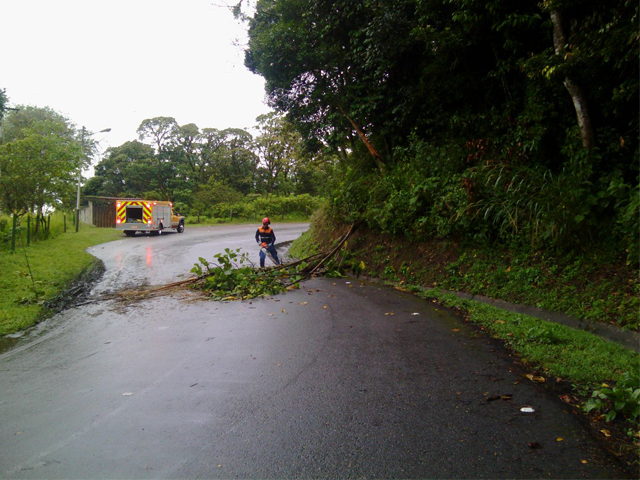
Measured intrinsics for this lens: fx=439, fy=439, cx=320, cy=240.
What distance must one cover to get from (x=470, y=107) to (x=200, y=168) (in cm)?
4586

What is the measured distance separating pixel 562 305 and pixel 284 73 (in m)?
11.7

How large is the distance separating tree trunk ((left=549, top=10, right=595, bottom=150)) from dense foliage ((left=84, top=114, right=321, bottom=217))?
131 ft

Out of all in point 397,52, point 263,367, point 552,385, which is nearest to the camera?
point 552,385

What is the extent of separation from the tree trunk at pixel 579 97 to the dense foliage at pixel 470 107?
22mm

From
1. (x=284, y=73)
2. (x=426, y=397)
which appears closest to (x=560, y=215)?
(x=426, y=397)

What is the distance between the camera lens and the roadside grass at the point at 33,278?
783cm

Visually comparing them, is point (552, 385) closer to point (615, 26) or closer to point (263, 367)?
point (263, 367)

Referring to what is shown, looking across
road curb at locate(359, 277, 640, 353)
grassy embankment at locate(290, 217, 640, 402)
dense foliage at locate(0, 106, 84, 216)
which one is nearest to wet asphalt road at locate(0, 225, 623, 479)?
grassy embankment at locate(290, 217, 640, 402)

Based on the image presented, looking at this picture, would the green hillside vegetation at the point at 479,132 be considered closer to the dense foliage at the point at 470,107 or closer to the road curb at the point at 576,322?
the dense foliage at the point at 470,107

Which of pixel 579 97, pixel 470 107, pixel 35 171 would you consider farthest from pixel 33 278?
pixel 579 97

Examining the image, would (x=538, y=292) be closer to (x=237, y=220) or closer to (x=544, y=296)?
(x=544, y=296)

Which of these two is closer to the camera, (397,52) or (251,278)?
(251,278)

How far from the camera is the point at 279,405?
4.07 metres

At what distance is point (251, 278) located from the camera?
10211 millimetres
